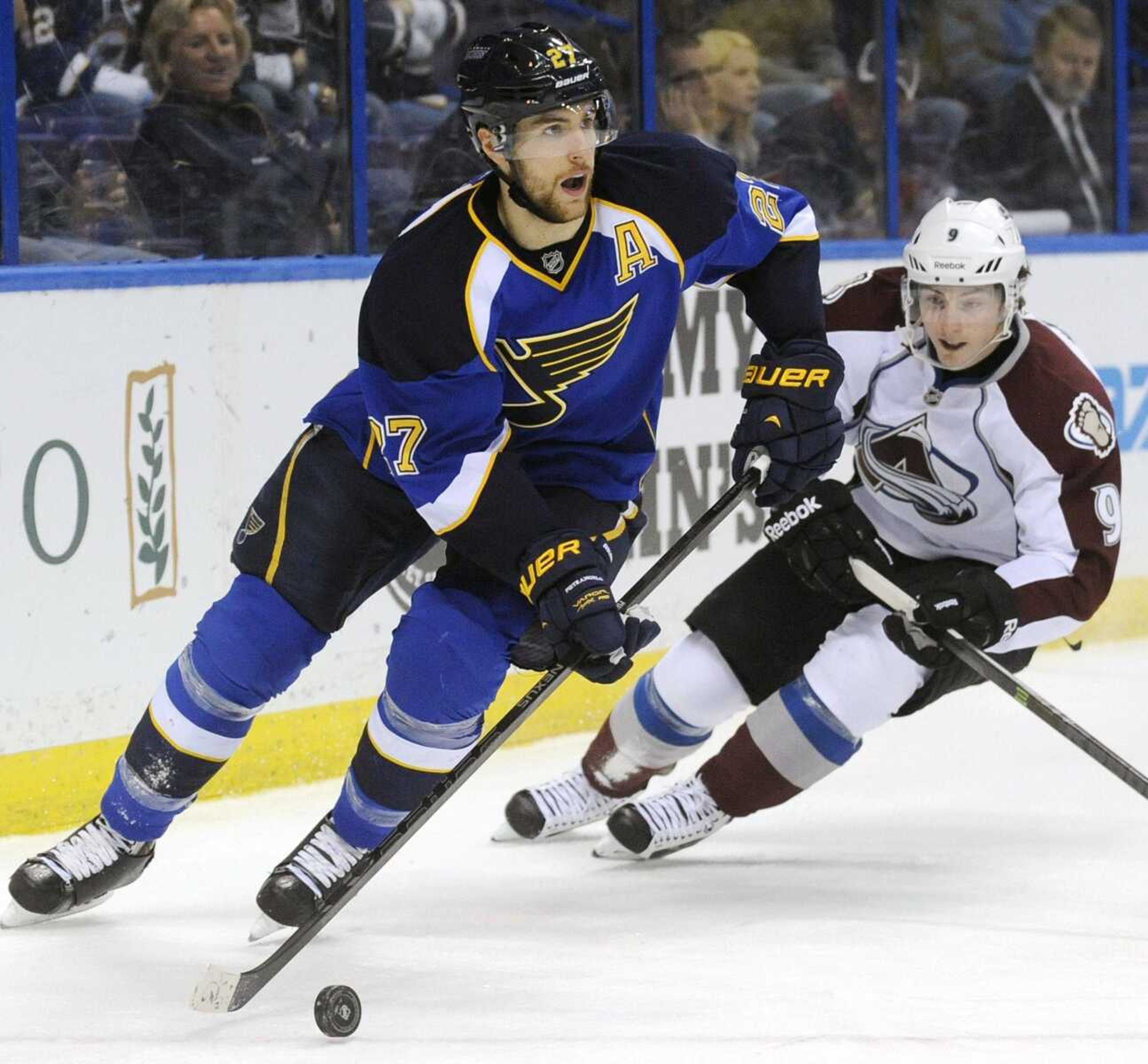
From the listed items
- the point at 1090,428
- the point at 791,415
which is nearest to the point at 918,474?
the point at 1090,428

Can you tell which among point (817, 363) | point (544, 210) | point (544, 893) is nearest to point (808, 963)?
point (544, 893)

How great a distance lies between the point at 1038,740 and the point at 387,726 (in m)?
1.95

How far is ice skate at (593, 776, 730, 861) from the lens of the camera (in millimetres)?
3438

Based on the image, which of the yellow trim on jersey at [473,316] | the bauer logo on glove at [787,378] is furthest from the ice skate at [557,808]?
the yellow trim on jersey at [473,316]

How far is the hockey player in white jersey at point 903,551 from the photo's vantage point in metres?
3.19

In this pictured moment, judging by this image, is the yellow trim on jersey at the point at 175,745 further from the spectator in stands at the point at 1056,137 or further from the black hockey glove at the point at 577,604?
the spectator in stands at the point at 1056,137

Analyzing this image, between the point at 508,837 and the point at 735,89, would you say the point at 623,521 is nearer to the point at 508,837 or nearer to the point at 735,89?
the point at 508,837

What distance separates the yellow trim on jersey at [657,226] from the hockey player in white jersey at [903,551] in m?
0.47

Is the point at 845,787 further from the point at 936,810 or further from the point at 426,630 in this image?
the point at 426,630

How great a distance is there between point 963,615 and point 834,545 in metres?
0.25

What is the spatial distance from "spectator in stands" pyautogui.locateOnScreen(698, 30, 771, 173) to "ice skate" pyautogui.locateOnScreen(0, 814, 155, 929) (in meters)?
2.37

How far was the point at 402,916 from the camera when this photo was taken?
3.20m

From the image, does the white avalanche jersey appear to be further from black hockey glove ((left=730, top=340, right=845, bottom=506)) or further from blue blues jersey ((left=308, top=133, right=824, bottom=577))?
blue blues jersey ((left=308, top=133, right=824, bottom=577))

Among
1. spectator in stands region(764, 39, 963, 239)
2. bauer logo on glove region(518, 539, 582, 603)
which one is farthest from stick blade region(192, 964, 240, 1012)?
spectator in stands region(764, 39, 963, 239)
